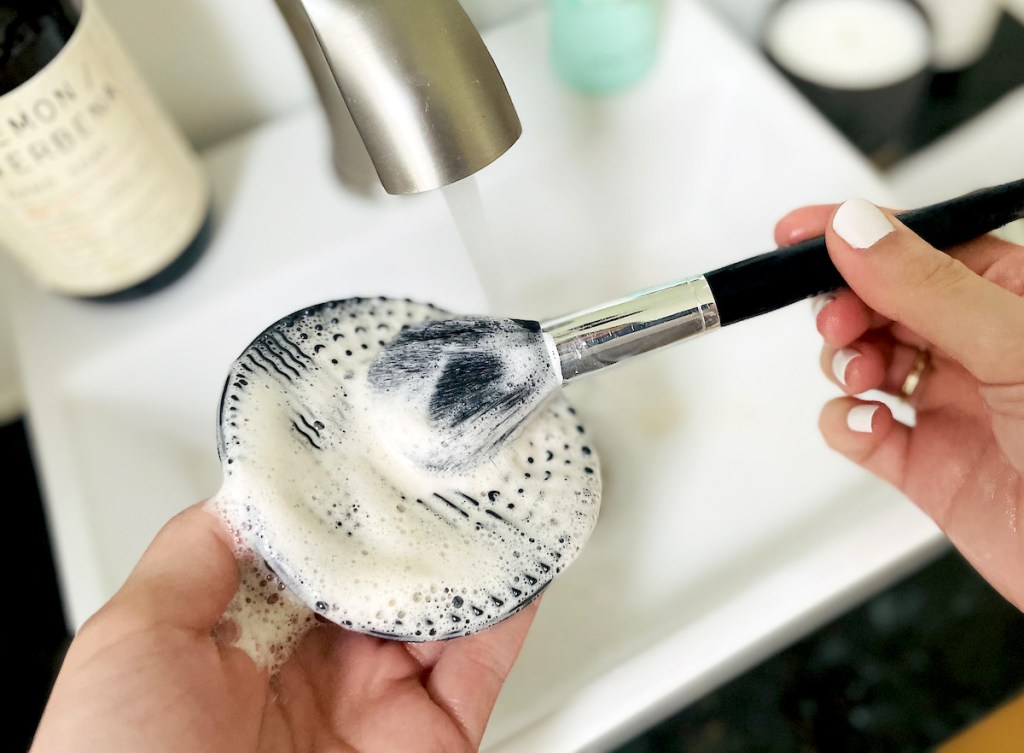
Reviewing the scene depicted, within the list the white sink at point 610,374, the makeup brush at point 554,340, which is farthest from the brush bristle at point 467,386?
the white sink at point 610,374

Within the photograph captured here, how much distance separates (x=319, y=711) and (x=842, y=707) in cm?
38

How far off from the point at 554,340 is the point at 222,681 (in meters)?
0.19

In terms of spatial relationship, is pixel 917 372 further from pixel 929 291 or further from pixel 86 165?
Result: pixel 86 165

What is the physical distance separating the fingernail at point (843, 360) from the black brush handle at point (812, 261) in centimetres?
8

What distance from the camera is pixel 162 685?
301 millimetres

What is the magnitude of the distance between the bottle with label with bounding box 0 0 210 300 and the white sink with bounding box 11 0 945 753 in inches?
1.4

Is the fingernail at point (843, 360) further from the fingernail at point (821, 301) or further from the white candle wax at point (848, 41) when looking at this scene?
the white candle wax at point (848, 41)

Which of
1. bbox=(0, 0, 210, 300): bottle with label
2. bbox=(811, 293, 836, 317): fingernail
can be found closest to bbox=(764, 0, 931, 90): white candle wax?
bbox=(811, 293, 836, 317): fingernail

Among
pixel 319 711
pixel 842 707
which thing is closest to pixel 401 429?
pixel 319 711

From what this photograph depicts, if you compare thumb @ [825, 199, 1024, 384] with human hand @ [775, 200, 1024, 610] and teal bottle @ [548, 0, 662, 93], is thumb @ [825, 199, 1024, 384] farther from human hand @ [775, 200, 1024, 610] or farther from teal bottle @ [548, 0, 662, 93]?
teal bottle @ [548, 0, 662, 93]

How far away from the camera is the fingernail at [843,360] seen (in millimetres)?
434

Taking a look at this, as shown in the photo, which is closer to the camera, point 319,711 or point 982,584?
point 319,711

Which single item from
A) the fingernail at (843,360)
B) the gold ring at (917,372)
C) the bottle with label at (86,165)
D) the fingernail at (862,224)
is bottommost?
the gold ring at (917,372)

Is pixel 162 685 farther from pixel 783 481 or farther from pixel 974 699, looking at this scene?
pixel 974 699
